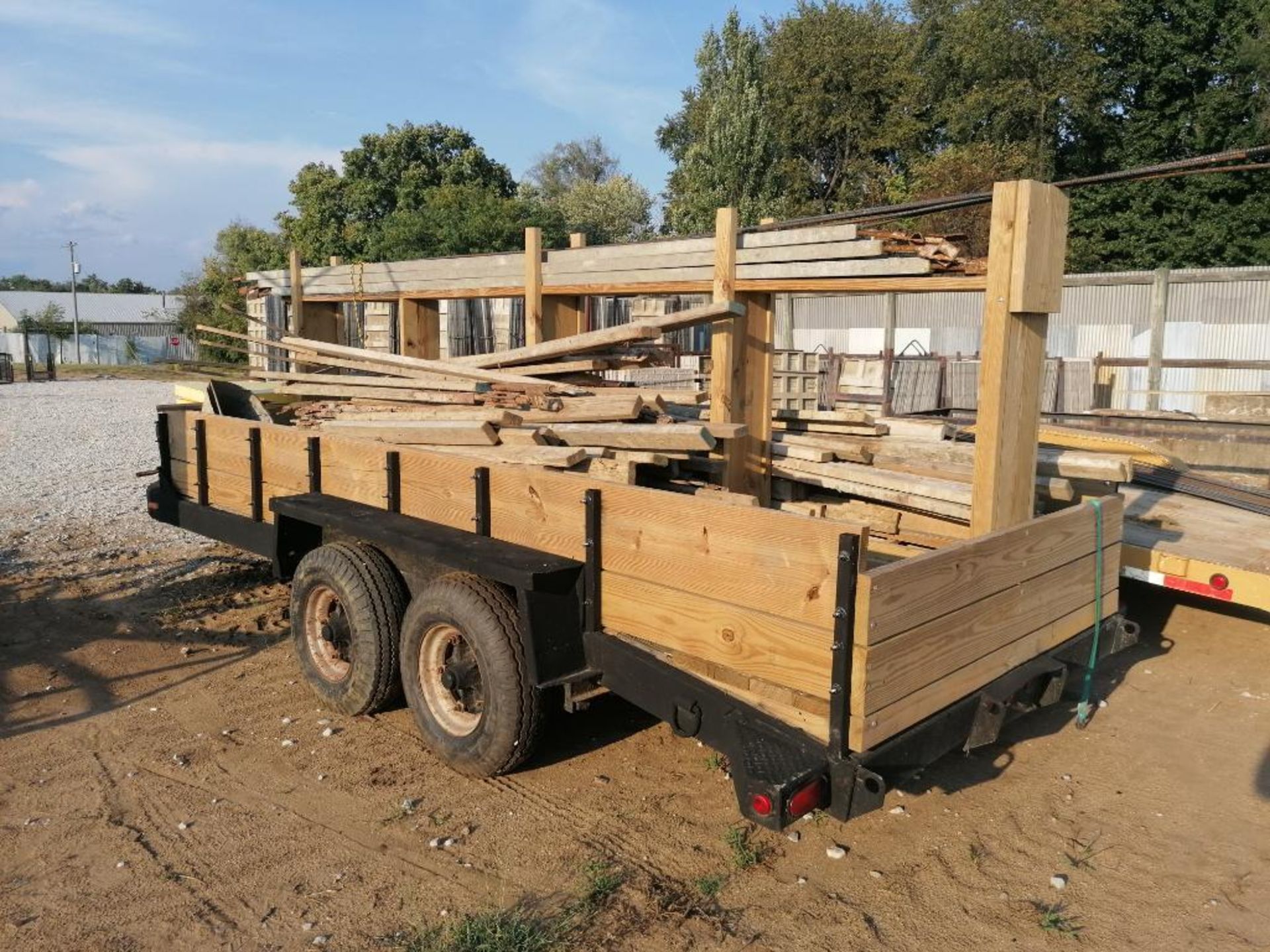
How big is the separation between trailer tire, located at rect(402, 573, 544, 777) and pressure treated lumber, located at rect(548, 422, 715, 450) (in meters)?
0.95

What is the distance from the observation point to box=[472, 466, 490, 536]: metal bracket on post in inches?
173

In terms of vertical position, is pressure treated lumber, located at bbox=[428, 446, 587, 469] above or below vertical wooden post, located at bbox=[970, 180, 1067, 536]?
below

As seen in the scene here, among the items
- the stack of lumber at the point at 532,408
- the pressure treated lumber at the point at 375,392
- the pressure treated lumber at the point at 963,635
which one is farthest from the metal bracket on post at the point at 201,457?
the pressure treated lumber at the point at 963,635

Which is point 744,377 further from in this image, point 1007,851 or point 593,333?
point 1007,851

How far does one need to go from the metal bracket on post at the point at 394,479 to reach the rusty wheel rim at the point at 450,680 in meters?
0.83

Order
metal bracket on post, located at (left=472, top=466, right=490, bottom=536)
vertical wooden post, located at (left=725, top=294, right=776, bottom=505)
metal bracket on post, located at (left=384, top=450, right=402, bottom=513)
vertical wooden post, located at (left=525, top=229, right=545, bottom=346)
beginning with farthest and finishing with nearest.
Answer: vertical wooden post, located at (left=525, top=229, right=545, bottom=346), vertical wooden post, located at (left=725, top=294, right=776, bottom=505), metal bracket on post, located at (left=384, top=450, right=402, bottom=513), metal bracket on post, located at (left=472, top=466, right=490, bottom=536)

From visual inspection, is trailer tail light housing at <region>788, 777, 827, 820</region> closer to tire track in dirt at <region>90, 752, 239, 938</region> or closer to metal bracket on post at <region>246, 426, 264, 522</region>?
tire track in dirt at <region>90, 752, 239, 938</region>

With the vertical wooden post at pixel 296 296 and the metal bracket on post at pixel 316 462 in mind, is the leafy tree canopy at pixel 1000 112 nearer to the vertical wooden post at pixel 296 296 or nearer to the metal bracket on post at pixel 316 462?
the vertical wooden post at pixel 296 296

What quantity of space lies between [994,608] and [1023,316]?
1338mm

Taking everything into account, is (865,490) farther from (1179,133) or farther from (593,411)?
(1179,133)

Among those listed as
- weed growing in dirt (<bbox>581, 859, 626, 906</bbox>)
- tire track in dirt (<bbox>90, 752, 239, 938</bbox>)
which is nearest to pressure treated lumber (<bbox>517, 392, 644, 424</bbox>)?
weed growing in dirt (<bbox>581, 859, 626, 906</bbox>)

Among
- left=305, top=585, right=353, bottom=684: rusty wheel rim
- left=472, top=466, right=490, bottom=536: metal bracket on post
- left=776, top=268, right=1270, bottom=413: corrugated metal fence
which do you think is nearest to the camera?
left=472, top=466, right=490, bottom=536: metal bracket on post

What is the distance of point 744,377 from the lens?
17.7ft

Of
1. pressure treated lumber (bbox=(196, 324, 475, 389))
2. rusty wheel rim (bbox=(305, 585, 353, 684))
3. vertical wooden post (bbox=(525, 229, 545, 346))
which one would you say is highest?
Answer: vertical wooden post (bbox=(525, 229, 545, 346))
